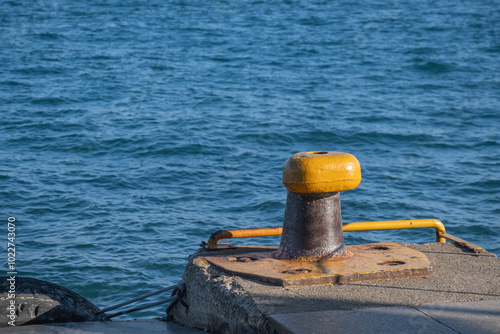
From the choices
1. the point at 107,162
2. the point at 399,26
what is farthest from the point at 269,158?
the point at 399,26

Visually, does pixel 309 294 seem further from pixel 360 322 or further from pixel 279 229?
pixel 279 229

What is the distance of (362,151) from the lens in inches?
539

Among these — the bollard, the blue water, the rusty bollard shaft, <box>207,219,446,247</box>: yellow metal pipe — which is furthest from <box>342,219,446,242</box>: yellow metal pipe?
the blue water

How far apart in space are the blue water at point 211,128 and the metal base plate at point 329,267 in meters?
2.86

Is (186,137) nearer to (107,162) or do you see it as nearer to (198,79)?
(107,162)

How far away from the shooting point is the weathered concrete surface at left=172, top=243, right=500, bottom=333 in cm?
385

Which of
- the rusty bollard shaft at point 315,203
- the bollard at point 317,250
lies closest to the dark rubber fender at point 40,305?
the bollard at point 317,250

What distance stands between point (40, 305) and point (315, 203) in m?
2.27

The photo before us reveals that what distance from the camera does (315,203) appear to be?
4566mm

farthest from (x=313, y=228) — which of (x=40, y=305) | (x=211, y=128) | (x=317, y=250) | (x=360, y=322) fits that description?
(x=211, y=128)

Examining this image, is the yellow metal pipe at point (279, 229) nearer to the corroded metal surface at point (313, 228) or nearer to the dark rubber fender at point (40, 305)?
the corroded metal surface at point (313, 228)

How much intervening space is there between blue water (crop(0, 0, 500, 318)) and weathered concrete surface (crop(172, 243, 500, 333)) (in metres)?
2.82

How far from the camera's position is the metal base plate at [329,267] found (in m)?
4.23

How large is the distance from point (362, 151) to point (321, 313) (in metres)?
10.3
